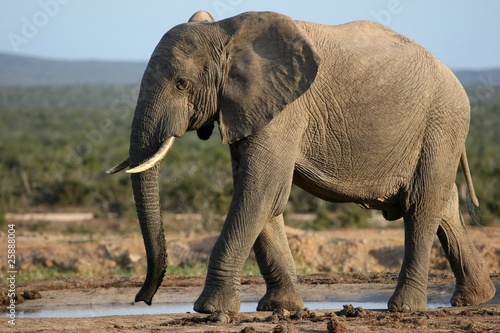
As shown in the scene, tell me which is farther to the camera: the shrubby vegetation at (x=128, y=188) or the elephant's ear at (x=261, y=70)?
the shrubby vegetation at (x=128, y=188)

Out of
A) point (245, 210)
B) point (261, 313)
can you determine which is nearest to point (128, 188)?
point (261, 313)

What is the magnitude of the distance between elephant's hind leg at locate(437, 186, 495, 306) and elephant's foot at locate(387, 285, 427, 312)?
2.54 feet

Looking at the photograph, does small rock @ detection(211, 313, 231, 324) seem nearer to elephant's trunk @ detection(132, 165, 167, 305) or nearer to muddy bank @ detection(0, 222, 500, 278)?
elephant's trunk @ detection(132, 165, 167, 305)

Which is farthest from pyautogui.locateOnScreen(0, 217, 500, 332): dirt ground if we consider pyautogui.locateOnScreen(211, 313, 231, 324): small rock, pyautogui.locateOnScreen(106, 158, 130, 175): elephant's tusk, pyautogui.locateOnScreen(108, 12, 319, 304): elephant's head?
pyautogui.locateOnScreen(106, 158, 130, 175): elephant's tusk

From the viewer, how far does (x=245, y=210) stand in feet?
25.9

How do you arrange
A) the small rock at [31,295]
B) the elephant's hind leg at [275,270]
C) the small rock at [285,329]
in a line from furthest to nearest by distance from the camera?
the small rock at [31,295]
the elephant's hind leg at [275,270]
the small rock at [285,329]

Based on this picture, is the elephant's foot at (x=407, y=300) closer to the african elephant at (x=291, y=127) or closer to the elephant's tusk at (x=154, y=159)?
the african elephant at (x=291, y=127)

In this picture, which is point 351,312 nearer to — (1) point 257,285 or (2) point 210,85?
(2) point 210,85

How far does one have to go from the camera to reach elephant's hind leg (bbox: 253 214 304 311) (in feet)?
28.5

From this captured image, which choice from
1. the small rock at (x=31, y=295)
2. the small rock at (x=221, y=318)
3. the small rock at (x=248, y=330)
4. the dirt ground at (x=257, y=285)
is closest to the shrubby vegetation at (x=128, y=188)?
the dirt ground at (x=257, y=285)

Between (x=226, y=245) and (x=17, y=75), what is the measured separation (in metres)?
189

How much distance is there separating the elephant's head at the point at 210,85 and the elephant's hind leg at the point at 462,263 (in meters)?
2.15

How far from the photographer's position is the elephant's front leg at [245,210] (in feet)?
25.9

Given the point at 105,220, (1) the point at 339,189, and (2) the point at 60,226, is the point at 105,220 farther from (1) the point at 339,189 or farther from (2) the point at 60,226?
(1) the point at 339,189
